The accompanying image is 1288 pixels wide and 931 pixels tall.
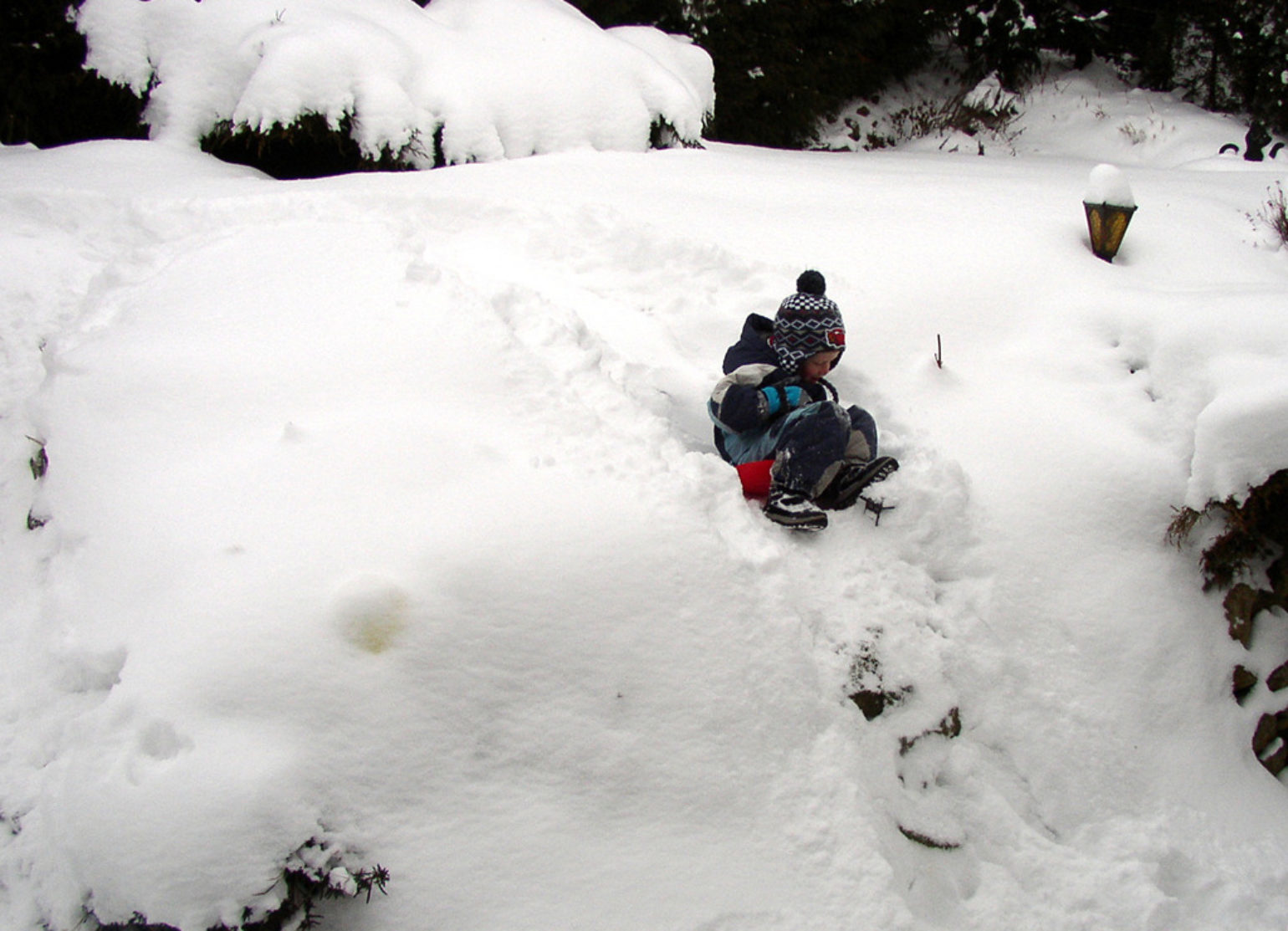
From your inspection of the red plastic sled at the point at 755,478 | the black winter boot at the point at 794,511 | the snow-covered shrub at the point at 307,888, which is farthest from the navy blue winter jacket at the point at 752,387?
the snow-covered shrub at the point at 307,888

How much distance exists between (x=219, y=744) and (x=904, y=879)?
1.73 meters

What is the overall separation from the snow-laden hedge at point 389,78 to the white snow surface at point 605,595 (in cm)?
163

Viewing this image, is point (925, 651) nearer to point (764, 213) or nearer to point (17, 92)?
point (764, 213)

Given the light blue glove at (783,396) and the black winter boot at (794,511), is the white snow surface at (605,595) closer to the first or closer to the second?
the black winter boot at (794,511)

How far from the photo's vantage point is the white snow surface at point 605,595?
1.77m

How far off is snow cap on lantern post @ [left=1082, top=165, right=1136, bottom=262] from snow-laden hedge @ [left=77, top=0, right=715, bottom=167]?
10.5 ft

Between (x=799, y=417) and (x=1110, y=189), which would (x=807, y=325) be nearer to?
(x=799, y=417)

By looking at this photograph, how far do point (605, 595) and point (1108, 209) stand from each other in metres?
3.27

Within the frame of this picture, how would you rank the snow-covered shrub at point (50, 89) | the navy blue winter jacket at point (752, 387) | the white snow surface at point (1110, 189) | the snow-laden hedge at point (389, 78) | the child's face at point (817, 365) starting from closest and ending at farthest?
the navy blue winter jacket at point (752, 387) < the child's face at point (817, 365) < the white snow surface at point (1110, 189) < the snow-laden hedge at point (389, 78) < the snow-covered shrub at point (50, 89)

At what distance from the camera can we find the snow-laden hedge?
5.09 meters

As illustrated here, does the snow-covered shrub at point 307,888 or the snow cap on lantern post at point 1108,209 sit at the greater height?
the snow cap on lantern post at point 1108,209

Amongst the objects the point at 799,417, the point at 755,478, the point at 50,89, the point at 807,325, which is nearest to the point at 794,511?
the point at 755,478

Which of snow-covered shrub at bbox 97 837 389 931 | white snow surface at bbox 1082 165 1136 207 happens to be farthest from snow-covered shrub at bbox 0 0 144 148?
white snow surface at bbox 1082 165 1136 207

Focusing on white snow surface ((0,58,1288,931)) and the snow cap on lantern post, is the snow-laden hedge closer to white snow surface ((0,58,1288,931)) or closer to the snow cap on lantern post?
white snow surface ((0,58,1288,931))
